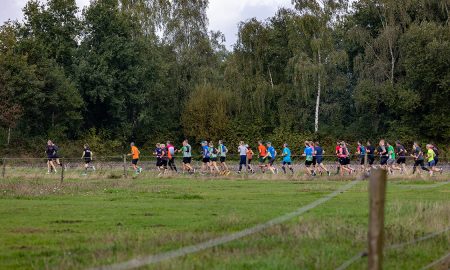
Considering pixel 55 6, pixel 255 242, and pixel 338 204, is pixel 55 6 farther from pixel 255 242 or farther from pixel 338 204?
pixel 255 242

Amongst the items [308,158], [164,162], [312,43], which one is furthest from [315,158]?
[312,43]

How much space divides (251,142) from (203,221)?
54.0m

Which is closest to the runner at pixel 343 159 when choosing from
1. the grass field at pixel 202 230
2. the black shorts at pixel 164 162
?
the black shorts at pixel 164 162

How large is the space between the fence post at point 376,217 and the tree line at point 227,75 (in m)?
53.4

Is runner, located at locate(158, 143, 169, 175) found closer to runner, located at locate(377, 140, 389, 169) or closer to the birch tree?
runner, located at locate(377, 140, 389, 169)

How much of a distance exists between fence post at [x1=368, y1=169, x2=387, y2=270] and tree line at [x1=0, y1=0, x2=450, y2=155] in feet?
175

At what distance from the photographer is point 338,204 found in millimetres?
18984

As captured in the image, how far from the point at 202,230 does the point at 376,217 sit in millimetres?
6659

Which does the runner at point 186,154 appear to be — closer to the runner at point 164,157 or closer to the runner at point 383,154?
the runner at point 164,157

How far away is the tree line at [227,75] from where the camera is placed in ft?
198

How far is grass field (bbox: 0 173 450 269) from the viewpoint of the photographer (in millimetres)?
10031

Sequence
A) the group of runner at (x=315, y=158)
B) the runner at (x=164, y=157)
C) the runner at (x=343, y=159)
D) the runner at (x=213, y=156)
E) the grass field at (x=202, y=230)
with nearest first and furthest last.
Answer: the grass field at (x=202, y=230) → the group of runner at (x=315, y=158) → the runner at (x=343, y=159) → the runner at (x=164, y=157) → the runner at (x=213, y=156)

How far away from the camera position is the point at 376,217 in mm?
6820

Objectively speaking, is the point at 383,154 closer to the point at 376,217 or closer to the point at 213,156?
the point at 213,156
